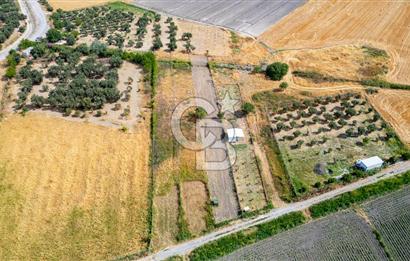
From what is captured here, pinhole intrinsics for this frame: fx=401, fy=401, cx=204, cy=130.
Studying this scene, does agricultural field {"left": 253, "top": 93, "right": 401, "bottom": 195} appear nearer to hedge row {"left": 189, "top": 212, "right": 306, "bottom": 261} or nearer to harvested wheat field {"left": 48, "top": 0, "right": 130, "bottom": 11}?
hedge row {"left": 189, "top": 212, "right": 306, "bottom": 261}

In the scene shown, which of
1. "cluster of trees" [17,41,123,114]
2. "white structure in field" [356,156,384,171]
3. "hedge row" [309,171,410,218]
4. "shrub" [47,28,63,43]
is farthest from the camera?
"shrub" [47,28,63,43]

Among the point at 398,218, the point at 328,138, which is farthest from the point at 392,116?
the point at 398,218

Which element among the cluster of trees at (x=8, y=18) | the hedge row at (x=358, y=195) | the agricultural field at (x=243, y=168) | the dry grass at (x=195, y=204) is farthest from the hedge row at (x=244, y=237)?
the cluster of trees at (x=8, y=18)

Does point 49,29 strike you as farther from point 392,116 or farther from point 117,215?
point 392,116

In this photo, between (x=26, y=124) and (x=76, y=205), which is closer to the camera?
(x=76, y=205)

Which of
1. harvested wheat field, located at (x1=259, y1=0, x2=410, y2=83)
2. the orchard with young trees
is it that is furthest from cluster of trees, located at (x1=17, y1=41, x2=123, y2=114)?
harvested wheat field, located at (x1=259, y1=0, x2=410, y2=83)

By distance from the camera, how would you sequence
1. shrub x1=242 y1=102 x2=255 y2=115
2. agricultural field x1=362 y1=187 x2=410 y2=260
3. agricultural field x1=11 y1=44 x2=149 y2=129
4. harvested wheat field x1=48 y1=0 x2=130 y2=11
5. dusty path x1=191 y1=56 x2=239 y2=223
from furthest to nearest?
harvested wheat field x1=48 y1=0 x2=130 y2=11, agricultural field x1=11 y1=44 x2=149 y2=129, shrub x1=242 y1=102 x2=255 y2=115, dusty path x1=191 y1=56 x2=239 y2=223, agricultural field x1=362 y1=187 x2=410 y2=260
